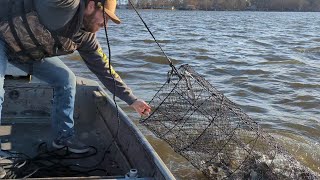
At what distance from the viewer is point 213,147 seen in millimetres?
5668

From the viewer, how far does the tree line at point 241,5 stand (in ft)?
348

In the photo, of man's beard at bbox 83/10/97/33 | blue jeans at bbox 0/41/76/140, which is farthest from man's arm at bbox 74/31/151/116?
man's beard at bbox 83/10/97/33

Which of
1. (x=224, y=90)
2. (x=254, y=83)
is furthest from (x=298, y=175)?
(x=254, y=83)

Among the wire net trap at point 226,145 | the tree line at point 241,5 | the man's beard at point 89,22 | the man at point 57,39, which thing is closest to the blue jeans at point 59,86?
the man at point 57,39

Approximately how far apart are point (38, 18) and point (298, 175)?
382cm

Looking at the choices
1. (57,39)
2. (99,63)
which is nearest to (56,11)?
(57,39)

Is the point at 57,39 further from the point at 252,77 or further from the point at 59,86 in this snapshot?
the point at 252,77

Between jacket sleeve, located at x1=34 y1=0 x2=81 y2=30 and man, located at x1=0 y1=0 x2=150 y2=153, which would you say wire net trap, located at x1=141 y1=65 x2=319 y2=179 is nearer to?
man, located at x1=0 y1=0 x2=150 y2=153

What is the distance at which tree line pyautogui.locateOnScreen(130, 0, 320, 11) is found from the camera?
10612 cm

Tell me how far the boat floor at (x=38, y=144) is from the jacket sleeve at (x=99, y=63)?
0.71 m

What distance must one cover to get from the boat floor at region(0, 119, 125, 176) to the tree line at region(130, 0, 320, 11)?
90.6 meters

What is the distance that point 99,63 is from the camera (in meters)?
4.52

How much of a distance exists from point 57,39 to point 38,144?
5.58ft

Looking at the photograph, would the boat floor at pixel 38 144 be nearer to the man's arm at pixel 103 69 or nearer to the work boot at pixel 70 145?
the work boot at pixel 70 145
